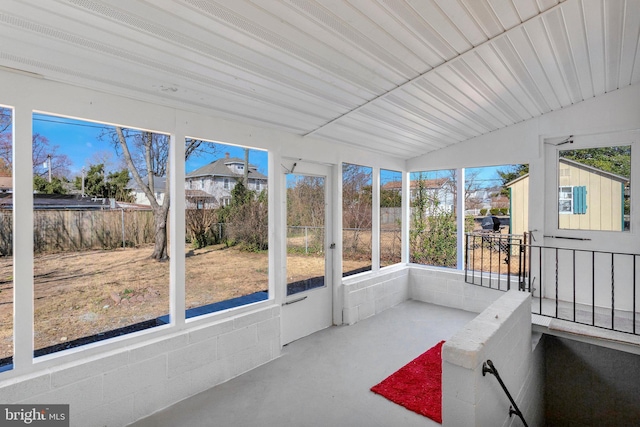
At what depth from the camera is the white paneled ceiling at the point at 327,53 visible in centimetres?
184

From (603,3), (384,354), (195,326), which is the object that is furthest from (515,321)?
(195,326)

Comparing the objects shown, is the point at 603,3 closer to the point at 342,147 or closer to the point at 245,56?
the point at 245,56

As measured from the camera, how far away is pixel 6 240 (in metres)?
2.19

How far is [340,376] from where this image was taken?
3.26 metres

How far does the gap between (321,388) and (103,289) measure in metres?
2.01

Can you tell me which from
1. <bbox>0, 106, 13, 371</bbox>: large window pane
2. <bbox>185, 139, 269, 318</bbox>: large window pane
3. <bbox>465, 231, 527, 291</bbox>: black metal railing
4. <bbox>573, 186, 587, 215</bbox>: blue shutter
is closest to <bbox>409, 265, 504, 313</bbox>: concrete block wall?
<bbox>465, 231, 527, 291</bbox>: black metal railing

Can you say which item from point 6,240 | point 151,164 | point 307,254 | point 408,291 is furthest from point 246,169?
point 408,291

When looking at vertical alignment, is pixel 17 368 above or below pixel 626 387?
above

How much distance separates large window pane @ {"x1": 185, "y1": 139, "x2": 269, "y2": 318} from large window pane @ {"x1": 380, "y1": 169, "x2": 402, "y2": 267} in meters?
2.47

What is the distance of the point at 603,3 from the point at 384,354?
11.9ft

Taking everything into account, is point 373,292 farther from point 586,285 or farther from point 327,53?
point 327,53

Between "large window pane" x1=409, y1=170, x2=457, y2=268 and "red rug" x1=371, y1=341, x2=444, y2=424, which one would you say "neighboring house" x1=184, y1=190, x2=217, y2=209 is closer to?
"red rug" x1=371, y1=341, x2=444, y2=424

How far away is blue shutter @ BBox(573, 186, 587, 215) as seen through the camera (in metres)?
4.43

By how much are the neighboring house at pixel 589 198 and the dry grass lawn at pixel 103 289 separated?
4416mm
